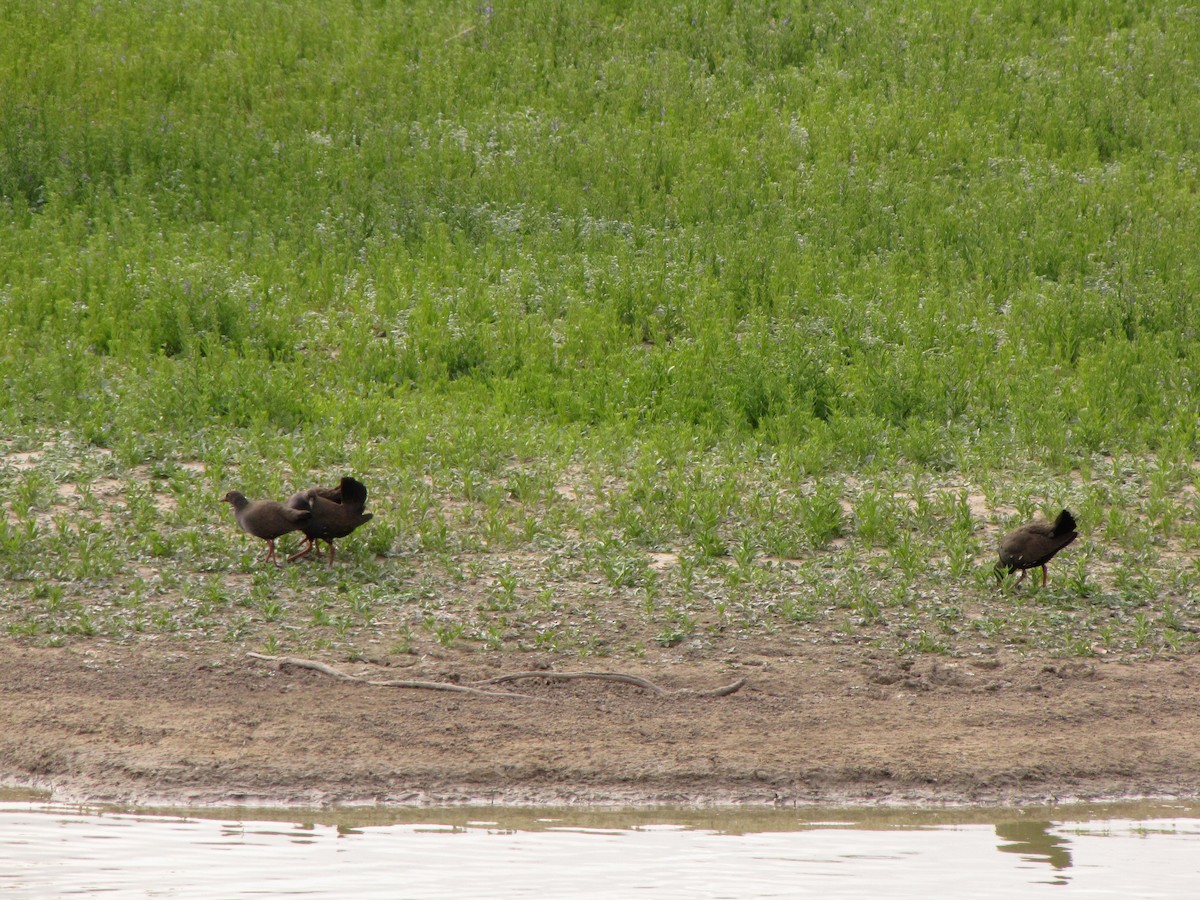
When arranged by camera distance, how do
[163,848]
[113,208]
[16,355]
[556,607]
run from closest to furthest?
[163,848]
[556,607]
[16,355]
[113,208]

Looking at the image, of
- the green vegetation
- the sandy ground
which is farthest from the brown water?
the green vegetation

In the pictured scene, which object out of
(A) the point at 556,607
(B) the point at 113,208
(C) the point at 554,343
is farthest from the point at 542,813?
(B) the point at 113,208

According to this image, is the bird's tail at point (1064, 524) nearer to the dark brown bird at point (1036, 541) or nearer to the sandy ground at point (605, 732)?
the dark brown bird at point (1036, 541)

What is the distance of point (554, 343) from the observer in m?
15.6

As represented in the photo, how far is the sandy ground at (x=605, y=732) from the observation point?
6.83m

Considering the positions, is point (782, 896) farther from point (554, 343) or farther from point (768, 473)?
point (554, 343)

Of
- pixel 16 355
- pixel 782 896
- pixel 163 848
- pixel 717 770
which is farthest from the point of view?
pixel 16 355

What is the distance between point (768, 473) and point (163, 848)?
7.30 metres

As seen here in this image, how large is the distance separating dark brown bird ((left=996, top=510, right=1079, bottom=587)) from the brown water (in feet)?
10.6

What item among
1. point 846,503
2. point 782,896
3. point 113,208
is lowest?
point 782,896

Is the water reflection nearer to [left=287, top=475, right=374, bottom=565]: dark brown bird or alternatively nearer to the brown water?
the brown water

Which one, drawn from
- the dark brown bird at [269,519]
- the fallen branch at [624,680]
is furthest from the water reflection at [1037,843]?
the dark brown bird at [269,519]

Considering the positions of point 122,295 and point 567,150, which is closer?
point 122,295

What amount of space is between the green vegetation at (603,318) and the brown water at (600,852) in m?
2.58
